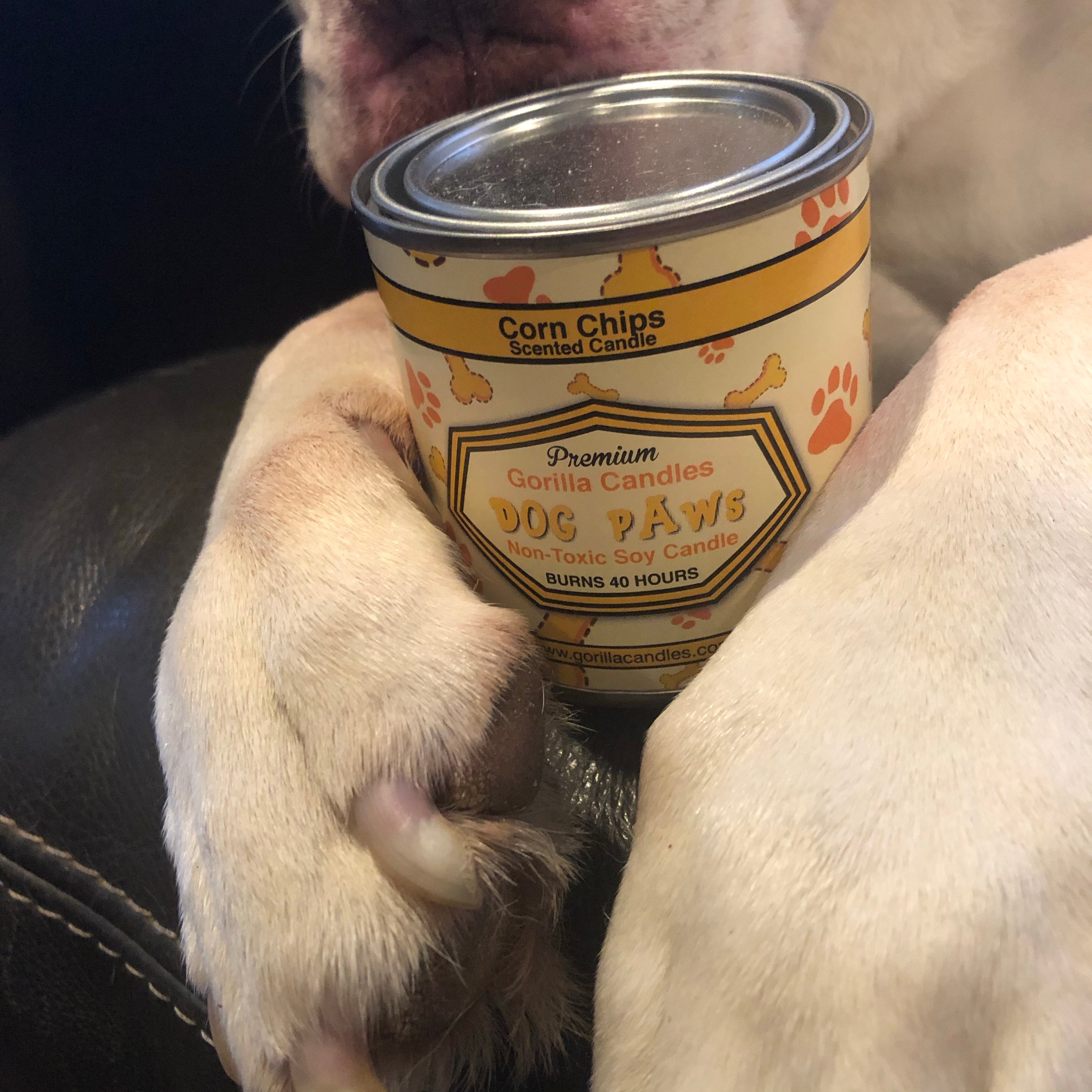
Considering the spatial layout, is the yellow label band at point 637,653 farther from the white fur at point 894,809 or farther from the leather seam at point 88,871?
the leather seam at point 88,871

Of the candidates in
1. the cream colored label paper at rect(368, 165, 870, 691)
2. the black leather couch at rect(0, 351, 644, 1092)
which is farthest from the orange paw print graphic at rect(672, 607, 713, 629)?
the black leather couch at rect(0, 351, 644, 1092)

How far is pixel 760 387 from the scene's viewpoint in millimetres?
456

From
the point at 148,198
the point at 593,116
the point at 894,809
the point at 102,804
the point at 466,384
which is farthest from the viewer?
the point at 148,198

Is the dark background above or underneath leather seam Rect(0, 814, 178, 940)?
above

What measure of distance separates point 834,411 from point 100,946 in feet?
1.92

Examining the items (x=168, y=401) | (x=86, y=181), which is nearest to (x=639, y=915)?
(x=168, y=401)

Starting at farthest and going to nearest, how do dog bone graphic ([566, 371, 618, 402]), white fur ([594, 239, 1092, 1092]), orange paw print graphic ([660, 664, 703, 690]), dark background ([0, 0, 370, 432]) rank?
dark background ([0, 0, 370, 432]) → orange paw print graphic ([660, 664, 703, 690]) → dog bone graphic ([566, 371, 618, 402]) → white fur ([594, 239, 1092, 1092])

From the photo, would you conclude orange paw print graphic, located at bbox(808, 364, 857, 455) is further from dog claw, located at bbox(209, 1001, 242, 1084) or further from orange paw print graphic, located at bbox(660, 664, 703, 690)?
dog claw, located at bbox(209, 1001, 242, 1084)

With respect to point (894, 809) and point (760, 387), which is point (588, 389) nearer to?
point (760, 387)

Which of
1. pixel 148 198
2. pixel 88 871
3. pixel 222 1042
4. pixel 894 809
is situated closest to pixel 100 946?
pixel 88 871

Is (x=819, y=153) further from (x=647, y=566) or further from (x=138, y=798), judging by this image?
(x=138, y=798)

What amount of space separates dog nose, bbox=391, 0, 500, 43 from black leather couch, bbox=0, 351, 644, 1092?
44cm

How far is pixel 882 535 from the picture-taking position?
0.47 metres

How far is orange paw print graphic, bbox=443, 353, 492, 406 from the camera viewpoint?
0.46 meters
